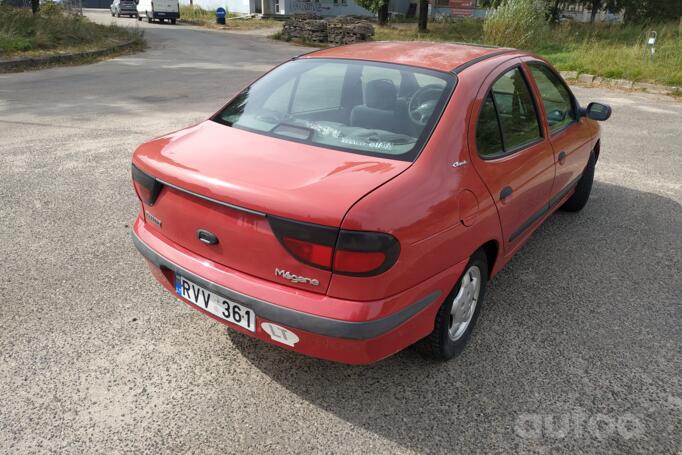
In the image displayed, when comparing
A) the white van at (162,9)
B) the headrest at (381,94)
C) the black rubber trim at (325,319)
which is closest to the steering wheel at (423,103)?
the headrest at (381,94)

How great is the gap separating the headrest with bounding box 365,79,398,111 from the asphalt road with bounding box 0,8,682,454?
1334mm

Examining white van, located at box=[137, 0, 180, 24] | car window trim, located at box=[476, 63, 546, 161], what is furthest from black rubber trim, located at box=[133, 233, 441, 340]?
white van, located at box=[137, 0, 180, 24]

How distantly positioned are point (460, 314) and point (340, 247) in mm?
1054

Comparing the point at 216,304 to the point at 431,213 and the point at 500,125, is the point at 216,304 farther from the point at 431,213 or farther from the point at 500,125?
the point at 500,125

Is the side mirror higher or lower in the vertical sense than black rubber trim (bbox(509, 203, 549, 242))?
higher

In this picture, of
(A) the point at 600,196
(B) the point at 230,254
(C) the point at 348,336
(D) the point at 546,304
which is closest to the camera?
(C) the point at 348,336

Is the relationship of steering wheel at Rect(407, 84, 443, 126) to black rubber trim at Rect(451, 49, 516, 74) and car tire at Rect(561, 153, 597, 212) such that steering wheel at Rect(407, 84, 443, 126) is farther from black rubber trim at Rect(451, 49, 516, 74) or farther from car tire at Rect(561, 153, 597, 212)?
car tire at Rect(561, 153, 597, 212)

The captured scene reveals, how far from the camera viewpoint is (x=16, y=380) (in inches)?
105

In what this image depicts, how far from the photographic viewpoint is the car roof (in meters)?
3.05

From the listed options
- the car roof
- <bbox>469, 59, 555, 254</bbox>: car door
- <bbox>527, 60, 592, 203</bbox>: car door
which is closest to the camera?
<bbox>469, 59, 555, 254</bbox>: car door

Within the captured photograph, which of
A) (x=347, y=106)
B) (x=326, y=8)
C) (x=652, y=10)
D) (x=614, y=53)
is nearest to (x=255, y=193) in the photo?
(x=347, y=106)

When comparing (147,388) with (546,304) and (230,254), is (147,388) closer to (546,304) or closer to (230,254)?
(230,254)

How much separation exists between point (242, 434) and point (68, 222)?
9.67 feet

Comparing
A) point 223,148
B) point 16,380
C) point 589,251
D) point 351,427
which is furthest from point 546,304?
point 16,380
